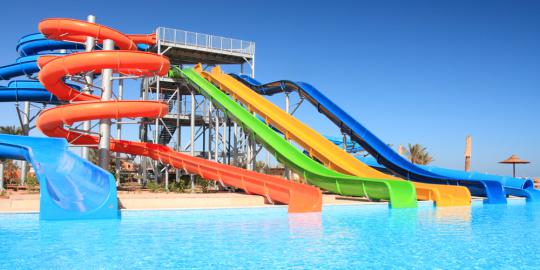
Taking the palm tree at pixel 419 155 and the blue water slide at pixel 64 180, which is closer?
the blue water slide at pixel 64 180

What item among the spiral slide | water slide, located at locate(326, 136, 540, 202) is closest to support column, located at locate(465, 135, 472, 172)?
water slide, located at locate(326, 136, 540, 202)

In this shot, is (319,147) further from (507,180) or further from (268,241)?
(268,241)

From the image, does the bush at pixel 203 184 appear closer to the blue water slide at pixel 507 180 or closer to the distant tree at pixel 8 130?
the blue water slide at pixel 507 180

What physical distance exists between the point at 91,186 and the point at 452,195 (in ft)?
35.3

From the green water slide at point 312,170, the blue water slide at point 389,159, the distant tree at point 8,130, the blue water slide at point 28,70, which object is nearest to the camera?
the green water slide at point 312,170

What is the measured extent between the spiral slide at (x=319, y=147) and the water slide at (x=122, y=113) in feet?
12.2

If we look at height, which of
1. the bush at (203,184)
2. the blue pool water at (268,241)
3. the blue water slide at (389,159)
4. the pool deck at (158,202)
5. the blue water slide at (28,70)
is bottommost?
the blue pool water at (268,241)

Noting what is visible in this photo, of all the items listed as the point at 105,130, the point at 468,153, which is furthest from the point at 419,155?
the point at 105,130

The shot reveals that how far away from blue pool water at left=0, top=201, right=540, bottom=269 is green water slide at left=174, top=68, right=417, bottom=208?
6.76 ft

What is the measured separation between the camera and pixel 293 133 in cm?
1814

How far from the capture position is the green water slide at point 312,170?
544 inches

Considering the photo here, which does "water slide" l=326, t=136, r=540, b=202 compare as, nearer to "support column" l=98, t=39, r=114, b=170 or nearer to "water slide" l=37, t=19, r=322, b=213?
"water slide" l=37, t=19, r=322, b=213

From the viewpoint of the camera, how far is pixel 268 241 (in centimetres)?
761

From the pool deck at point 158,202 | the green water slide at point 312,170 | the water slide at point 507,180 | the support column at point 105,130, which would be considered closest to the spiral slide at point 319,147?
the green water slide at point 312,170
